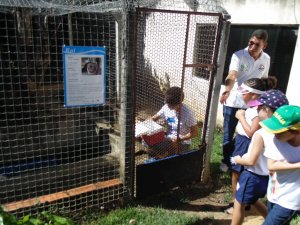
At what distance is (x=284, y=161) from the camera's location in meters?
2.21

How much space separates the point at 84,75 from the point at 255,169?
183 cm

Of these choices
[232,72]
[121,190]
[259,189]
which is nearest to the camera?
[259,189]

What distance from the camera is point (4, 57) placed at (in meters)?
5.29

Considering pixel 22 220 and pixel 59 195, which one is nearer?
pixel 22 220

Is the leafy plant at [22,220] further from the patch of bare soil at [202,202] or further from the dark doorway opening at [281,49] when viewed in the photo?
the dark doorway opening at [281,49]

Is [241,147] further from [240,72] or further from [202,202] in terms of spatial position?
[240,72]

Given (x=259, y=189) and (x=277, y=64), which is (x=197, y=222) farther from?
(x=277, y=64)

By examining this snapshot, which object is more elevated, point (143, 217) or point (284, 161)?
point (284, 161)

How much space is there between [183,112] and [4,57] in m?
3.45

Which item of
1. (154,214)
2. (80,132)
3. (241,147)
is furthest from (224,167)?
(80,132)

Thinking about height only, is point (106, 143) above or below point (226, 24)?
below

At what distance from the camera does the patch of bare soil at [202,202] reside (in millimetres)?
3514

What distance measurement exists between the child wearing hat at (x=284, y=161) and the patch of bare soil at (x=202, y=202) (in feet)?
4.02

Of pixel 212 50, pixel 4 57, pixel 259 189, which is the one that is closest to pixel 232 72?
pixel 212 50
